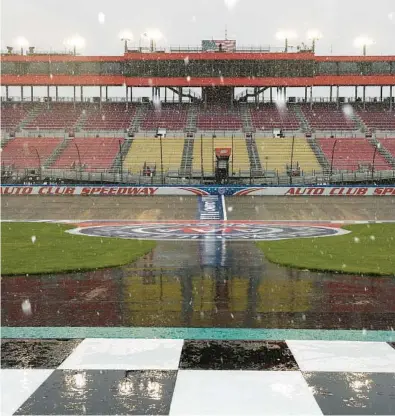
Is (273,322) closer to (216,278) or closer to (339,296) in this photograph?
(339,296)

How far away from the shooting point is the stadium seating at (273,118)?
67312mm

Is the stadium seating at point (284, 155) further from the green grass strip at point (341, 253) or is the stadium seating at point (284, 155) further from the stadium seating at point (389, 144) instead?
the green grass strip at point (341, 253)

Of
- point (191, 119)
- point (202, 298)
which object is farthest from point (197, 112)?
point (202, 298)

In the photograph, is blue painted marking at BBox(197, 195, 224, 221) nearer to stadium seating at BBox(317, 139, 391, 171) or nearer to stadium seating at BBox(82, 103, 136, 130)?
stadium seating at BBox(317, 139, 391, 171)

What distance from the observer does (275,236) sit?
19984mm

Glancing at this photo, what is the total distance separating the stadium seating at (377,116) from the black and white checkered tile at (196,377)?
207 feet

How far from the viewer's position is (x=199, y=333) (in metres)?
7.21

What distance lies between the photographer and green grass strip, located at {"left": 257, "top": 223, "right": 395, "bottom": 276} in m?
12.5

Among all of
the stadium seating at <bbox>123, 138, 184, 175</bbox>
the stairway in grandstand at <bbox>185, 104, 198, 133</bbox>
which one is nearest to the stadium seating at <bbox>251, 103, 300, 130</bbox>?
the stairway in grandstand at <bbox>185, 104, 198, 133</bbox>

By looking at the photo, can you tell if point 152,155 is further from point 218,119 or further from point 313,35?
point 313,35

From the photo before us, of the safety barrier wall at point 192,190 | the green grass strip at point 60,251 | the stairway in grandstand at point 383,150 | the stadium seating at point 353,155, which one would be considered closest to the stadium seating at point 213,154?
the stadium seating at point 353,155

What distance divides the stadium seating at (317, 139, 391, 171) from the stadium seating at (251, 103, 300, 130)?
228 inches

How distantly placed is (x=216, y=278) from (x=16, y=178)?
1661 inches

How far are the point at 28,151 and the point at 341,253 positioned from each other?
50145mm
